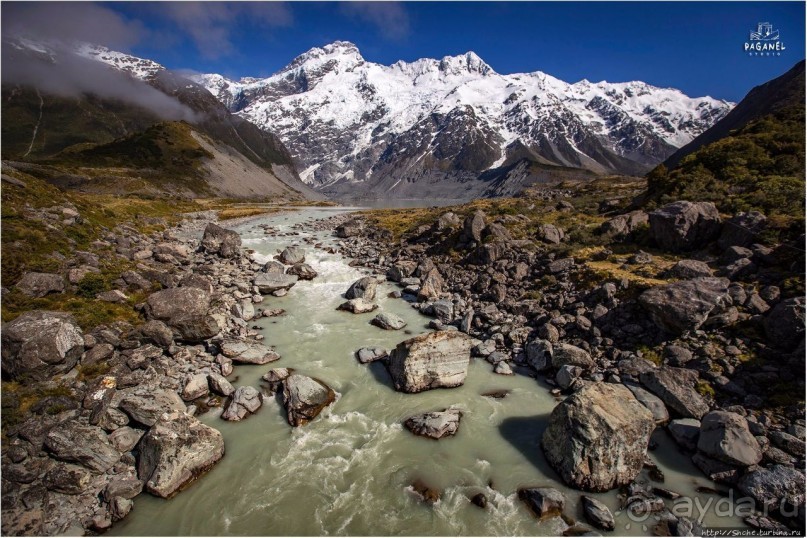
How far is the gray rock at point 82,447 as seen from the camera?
11750mm

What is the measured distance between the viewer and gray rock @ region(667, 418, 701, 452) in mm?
12969

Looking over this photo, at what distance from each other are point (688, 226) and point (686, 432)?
18.4 m

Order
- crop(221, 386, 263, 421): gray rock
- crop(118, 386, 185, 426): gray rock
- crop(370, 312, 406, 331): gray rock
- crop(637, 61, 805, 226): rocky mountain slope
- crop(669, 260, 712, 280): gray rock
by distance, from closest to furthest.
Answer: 1. crop(118, 386, 185, 426): gray rock
2. crop(221, 386, 263, 421): gray rock
3. crop(669, 260, 712, 280): gray rock
4. crop(370, 312, 406, 331): gray rock
5. crop(637, 61, 805, 226): rocky mountain slope

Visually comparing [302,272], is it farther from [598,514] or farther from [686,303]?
[686,303]

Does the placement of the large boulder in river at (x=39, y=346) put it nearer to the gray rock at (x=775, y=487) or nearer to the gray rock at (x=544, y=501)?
the gray rock at (x=544, y=501)

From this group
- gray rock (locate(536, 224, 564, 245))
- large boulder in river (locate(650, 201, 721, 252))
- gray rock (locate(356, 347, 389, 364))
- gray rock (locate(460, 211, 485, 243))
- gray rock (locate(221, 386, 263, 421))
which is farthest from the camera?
gray rock (locate(460, 211, 485, 243))

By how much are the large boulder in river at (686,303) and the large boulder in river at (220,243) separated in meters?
35.8

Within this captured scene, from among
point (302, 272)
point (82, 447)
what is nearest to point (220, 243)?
point (302, 272)

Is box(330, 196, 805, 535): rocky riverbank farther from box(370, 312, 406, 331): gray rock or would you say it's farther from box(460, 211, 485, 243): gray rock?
box(370, 312, 406, 331): gray rock

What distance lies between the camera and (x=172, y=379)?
53.7 ft

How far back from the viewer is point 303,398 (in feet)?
50.4

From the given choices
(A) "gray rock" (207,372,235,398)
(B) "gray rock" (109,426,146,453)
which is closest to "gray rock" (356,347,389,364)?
(A) "gray rock" (207,372,235,398)

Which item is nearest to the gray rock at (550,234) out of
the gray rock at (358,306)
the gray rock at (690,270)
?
the gray rock at (690,270)

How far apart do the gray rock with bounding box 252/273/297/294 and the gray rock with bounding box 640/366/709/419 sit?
2535cm
